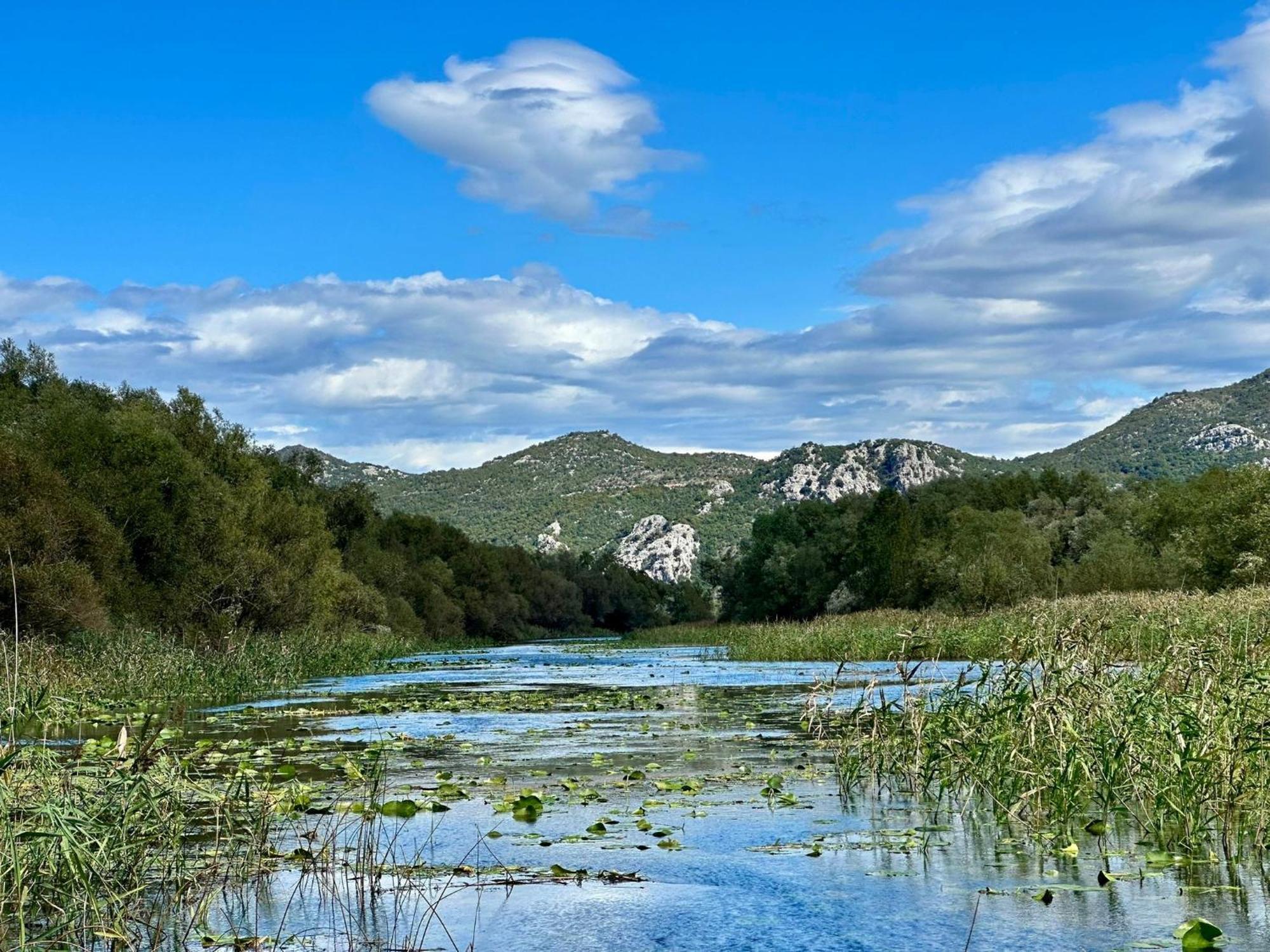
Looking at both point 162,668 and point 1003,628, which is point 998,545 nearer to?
point 1003,628

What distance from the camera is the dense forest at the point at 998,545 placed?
60000 mm

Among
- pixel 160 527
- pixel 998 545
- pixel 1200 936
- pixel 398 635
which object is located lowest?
pixel 398 635

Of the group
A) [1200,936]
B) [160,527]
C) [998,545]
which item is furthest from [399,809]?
[998,545]

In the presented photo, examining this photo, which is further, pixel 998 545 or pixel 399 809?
pixel 998 545

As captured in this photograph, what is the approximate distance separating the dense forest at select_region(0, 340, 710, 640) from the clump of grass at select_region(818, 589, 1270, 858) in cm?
1955

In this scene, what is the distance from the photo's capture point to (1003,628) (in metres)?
34.2

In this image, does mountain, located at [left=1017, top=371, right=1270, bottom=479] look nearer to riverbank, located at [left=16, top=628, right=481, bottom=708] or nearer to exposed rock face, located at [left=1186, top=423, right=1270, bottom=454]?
exposed rock face, located at [left=1186, top=423, right=1270, bottom=454]

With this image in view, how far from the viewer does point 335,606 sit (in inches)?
2899

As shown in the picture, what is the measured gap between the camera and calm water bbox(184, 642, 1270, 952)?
314 inches

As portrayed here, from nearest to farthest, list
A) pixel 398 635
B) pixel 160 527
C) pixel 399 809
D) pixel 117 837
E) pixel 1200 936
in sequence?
pixel 1200 936, pixel 117 837, pixel 399 809, pixel 160 527, pixel 398 635

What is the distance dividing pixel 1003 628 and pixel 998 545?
4632cm

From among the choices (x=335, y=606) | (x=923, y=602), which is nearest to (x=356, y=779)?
(x=335, y=606)

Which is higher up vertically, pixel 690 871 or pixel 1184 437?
pixel 1184 437

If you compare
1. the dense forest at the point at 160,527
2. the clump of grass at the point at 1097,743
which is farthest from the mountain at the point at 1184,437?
the clump of grass at the point at 1097,743
